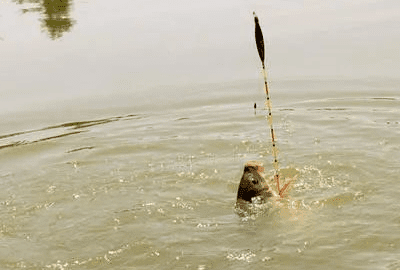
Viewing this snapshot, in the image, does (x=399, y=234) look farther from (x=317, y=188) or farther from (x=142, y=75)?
(x=142, y=75)

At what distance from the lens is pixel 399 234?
5.92 metres

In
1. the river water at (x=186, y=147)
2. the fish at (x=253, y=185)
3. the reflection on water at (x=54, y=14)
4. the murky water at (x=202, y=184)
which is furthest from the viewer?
the reflection on water at (x=54, y=14)

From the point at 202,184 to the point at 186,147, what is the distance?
1.51 metres

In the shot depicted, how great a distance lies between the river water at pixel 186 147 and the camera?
6094 mm

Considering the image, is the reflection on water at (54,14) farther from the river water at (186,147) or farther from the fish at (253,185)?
the fish at (253,185)

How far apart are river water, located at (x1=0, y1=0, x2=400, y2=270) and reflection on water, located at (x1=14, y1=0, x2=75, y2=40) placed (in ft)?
0.96

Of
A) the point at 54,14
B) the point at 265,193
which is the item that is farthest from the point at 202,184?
the point at 54,14

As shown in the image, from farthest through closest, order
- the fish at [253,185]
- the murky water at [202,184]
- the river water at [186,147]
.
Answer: the fish at [253,185] → the river water at [186,147] → the murky water at [202,184]

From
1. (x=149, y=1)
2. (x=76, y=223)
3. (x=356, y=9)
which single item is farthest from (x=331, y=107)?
(x=149, y=1)

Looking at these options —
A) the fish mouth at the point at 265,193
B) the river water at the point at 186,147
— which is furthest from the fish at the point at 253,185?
the river water at the point at 186,147

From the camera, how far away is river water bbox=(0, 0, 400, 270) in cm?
609

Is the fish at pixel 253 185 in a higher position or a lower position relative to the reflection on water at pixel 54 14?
lower

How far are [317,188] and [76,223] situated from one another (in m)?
3.18

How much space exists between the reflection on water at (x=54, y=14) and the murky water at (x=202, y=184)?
647 centimetres
